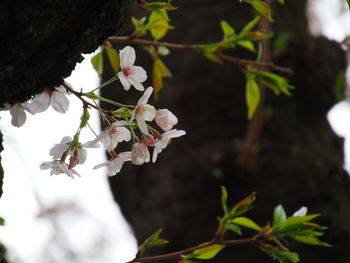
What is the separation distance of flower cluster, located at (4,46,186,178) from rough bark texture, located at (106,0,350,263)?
3.20 feet

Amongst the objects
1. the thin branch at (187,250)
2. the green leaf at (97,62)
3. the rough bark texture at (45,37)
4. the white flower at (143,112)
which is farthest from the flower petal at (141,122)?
the green leaf at (97,62)

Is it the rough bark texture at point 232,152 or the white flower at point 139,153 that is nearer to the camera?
the white flower at point 139,153

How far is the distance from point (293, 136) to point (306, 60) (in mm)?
273

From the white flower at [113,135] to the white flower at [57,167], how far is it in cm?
7

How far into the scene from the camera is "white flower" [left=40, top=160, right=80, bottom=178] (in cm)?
70

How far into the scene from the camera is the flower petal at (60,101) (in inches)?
26.0

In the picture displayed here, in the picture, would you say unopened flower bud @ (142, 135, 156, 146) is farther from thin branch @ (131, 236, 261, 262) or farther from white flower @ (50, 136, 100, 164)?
thin branch @ (131, 236, 261, 262)

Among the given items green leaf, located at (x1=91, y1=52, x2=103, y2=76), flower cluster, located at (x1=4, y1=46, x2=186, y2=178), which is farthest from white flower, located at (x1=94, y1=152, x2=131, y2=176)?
green leaf, located at (x1=91, y1=52, x2=103, y2=76)

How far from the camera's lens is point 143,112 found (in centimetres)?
66

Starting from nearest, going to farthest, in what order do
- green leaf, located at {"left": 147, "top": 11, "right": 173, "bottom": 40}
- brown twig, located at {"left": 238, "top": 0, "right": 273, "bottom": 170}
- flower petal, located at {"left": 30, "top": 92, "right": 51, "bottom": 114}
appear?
flower petal, located at {"left": 30, "top": 92, "right": 51, "bottom": 114} < green leaf, located at {"left": 147, "top": 11, "right": 173, "bottom": 40} < brown twig, located at {"left": 238, "top": 0, "right": 273, "bottom": 170}

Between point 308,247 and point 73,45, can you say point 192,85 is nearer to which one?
point 308,247

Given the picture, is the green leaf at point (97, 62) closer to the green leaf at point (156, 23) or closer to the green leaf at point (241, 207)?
the green leaf at point (156, 23)

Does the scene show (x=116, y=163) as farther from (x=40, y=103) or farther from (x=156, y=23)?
(x=156, y=23)

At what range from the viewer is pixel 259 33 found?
1.08 m
